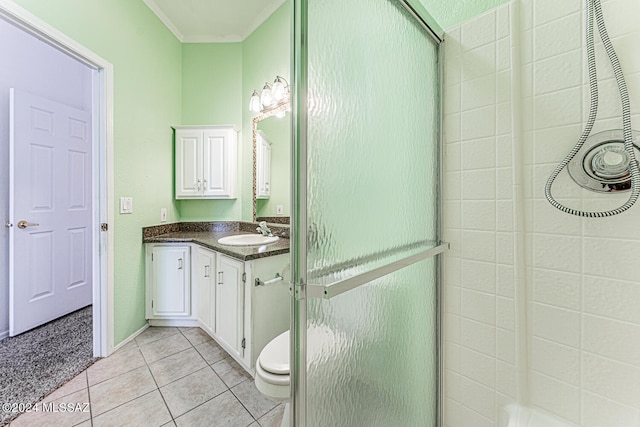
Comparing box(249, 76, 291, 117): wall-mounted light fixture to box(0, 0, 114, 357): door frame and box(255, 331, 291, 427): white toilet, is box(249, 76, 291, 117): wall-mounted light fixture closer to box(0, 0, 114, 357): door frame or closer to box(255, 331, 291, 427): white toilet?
box(0, 0, 114, 357): door frame

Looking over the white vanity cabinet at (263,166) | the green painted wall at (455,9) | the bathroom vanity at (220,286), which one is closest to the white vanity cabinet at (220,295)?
the bathroom vanity at (220,286)

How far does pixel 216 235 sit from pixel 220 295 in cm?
71

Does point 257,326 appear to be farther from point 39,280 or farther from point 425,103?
point 39,280

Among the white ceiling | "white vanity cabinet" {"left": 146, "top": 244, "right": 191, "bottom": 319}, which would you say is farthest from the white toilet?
the white ceiling

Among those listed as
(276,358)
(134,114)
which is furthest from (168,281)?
(276,358)

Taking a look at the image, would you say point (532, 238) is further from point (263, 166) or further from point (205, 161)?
point (205, 161)

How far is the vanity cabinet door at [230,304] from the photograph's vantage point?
1.54 metres

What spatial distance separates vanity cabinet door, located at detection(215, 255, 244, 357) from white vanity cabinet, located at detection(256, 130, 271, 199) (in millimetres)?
709

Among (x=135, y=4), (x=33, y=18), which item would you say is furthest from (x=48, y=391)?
(x=135, y=4)

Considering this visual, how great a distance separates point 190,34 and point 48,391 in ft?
→ 9.52

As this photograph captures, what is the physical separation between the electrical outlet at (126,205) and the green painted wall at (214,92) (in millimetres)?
595

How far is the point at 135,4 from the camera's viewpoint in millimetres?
2008

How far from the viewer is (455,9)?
37.7 inches

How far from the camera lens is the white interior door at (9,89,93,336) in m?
1.92
